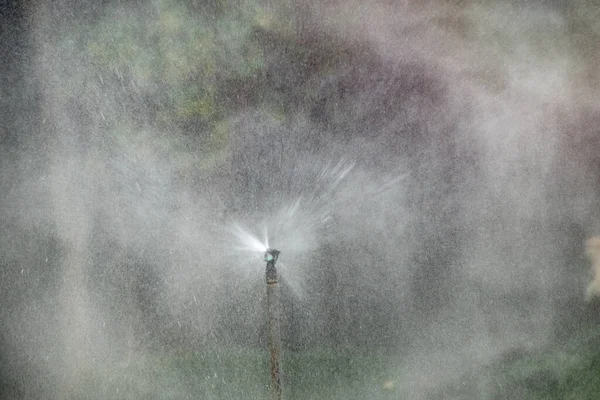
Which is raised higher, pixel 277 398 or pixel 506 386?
pixel 506 386

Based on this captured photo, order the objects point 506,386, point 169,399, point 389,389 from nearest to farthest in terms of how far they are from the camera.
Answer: point 169,399 → point 389,389 → point 506,386

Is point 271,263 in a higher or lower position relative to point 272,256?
lower

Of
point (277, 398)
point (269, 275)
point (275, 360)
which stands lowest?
point (277, 398)

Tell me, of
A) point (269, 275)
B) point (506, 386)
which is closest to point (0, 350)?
point (269, 275)

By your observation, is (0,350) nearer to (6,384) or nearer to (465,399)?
(6,384)

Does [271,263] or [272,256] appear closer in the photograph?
[272,256]

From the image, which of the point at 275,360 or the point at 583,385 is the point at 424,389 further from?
the point at 275,360

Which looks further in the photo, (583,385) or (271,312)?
(583,385)

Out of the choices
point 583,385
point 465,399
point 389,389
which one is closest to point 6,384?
point 389,389

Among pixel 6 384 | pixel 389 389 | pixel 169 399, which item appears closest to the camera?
pixel 6 384
